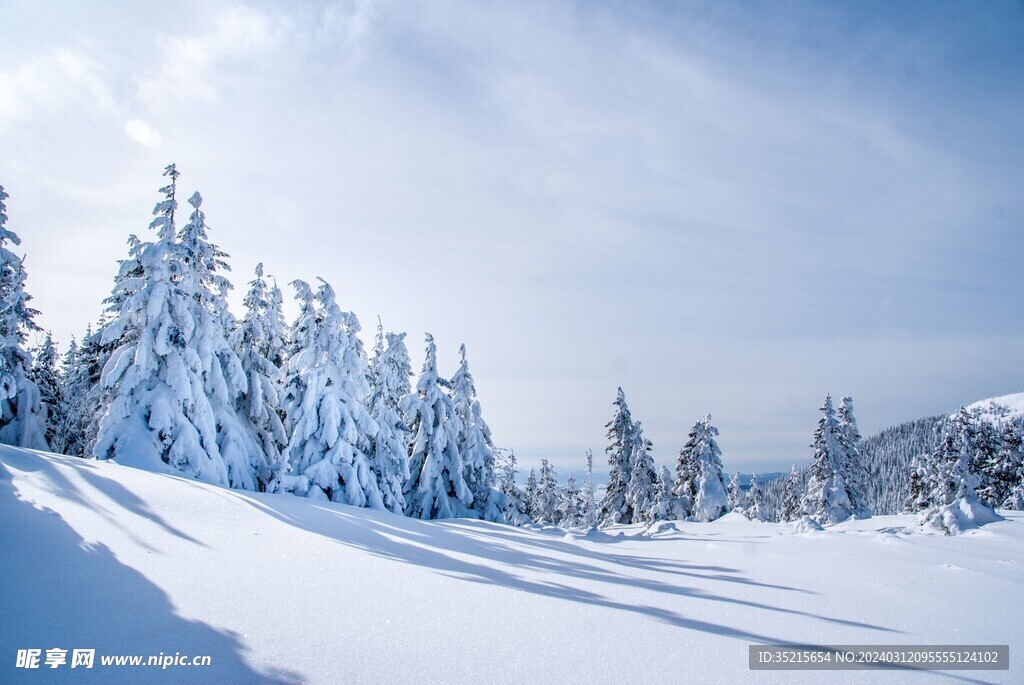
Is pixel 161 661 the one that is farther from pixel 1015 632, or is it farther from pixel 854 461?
pixel 854 461

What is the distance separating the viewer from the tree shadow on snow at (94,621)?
12.6 ft

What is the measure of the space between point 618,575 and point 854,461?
40.3 metres

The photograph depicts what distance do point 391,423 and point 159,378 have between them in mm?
10674

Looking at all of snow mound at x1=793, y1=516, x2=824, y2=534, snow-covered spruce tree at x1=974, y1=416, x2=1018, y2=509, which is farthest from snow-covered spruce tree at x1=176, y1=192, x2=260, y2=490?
snow-covered spruce tree at x1=974, y1=416, x2=1018, y2=509

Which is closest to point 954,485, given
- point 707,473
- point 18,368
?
point 707,473

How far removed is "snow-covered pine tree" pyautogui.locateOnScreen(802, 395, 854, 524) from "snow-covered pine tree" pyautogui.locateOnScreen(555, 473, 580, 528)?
24.1 meters

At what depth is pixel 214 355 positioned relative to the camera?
62.6 feet

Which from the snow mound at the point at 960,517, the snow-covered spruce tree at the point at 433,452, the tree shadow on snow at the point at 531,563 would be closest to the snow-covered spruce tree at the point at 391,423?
the snow-covered spruce tree at the point at 433,452

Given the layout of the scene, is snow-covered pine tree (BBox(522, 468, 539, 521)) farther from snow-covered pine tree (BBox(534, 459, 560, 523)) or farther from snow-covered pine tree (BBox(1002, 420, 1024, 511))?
snow-covered pine tree (BBox(1002, 420, 1024, 511))

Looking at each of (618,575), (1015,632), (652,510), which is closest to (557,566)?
(618,575)

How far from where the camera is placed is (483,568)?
826 cm

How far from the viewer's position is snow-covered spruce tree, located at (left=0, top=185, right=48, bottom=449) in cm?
2217

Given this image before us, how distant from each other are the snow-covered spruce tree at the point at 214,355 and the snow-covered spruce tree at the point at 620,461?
2862cm

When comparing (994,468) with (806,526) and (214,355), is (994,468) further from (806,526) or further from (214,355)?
(214,355)
